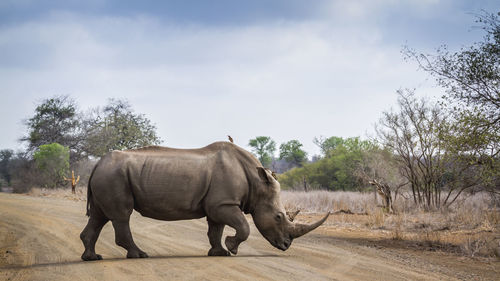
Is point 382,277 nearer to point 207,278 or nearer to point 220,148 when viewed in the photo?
point 207,278

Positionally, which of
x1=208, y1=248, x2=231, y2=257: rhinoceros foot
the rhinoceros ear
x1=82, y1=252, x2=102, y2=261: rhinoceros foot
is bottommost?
x1=82, y1=252, x2=102, y2=261: rhinoceros foot

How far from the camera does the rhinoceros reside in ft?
23.6

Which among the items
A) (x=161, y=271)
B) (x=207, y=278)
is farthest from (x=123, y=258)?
(x=207, y=278)

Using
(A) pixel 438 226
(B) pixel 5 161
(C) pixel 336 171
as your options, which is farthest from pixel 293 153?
(A) pixel 438 226

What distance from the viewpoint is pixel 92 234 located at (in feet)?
24.0

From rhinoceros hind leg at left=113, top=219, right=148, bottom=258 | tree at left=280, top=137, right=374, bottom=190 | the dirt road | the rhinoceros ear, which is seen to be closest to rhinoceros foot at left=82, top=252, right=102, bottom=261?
the dirt road

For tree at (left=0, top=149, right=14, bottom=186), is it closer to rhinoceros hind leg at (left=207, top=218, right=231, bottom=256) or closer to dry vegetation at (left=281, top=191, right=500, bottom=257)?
dry vegetation at (left=281, top=191, right=500, bottom=257)

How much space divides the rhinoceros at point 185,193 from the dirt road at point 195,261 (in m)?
0.43

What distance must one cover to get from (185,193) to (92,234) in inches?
61.4

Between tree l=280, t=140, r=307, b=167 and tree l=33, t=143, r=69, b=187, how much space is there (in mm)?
43921

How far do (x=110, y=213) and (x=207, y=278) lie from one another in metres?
2.29

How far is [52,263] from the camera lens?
6.92m

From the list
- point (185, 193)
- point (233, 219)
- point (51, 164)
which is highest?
point (51, 164)

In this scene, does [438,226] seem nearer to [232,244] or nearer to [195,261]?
[232,244]
